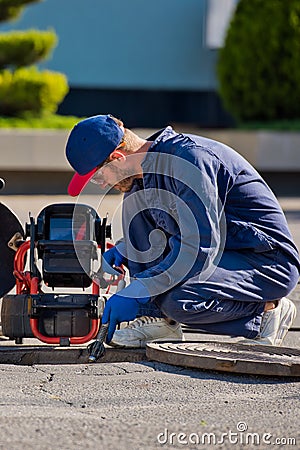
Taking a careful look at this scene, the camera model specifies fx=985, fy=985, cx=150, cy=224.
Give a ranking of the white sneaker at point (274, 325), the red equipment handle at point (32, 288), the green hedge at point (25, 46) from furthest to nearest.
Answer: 1. the green hedge at point (25, 46)
2. the white sneaker at point (274, 325)
3. the red equipment handle at point (32, 288)

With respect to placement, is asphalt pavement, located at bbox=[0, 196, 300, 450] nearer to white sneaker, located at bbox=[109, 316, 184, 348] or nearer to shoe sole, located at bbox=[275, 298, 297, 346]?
white sneaker, located at bbox=[109, 316, 184, 348]

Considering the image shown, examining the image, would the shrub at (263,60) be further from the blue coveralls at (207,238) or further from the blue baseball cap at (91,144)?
the blue baseball cap at (91,144)

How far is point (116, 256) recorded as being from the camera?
5.20 meters

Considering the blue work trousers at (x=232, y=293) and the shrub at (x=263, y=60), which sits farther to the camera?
the shrub at (x=263, y=60)

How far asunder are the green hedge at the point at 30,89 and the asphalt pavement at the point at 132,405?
8993 millimetres

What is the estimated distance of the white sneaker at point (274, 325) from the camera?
16.4ft

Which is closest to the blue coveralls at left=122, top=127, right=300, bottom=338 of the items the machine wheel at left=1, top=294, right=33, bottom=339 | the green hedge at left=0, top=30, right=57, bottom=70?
the machine wheel at left=1, top=294, right=33, bottom=339

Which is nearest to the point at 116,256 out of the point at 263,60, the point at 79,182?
the point at 79,182

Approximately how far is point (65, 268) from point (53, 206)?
12.1 inches

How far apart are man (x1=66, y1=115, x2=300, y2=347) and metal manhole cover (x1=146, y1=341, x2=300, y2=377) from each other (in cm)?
11

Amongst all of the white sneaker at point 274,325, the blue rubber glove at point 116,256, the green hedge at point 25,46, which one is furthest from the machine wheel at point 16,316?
the green hedge at point 25,46

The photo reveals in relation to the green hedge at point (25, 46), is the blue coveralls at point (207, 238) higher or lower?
lower

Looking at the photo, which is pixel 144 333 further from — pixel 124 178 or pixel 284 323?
pixel 124 178

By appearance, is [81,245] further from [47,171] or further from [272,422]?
[47,171]
